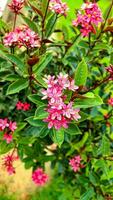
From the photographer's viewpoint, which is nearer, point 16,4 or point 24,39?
point 24,39

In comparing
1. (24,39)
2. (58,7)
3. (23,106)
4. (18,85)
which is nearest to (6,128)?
(23,106)

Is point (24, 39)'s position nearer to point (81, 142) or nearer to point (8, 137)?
point (8, 137)

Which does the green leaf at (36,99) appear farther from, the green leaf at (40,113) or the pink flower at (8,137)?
the pink flower at (8,137)

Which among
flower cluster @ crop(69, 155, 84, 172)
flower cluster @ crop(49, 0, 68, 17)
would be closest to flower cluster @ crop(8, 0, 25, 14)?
flower cluster @ crop(49, 0, 68, 17)

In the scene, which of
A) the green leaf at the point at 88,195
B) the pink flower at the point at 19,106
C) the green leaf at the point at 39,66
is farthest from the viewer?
the green leaf at the point at 88,195

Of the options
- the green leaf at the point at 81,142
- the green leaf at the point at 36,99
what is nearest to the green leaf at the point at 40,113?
the green leaf at the point at 36,99

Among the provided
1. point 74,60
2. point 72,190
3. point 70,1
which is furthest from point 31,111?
point 70,1
